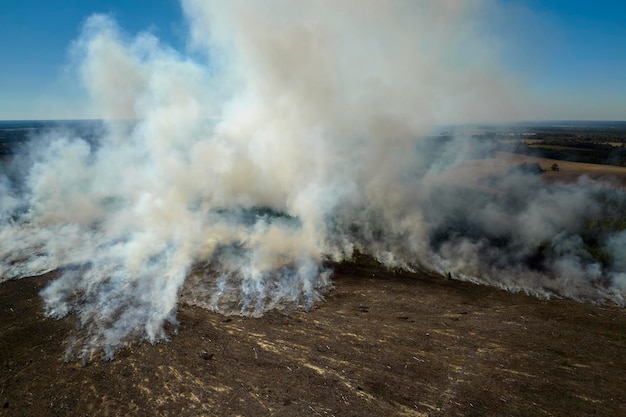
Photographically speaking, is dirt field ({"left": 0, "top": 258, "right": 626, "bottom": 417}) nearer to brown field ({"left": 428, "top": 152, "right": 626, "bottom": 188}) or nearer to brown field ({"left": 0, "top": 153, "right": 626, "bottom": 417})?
brown field ({"left": 0, "top": 153, "right": 626, "bottom": 417})

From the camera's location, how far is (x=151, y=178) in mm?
31984

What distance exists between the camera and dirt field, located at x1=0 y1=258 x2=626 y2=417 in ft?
37.2

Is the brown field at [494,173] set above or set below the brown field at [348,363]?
above

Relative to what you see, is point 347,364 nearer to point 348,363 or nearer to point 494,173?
point 348,363

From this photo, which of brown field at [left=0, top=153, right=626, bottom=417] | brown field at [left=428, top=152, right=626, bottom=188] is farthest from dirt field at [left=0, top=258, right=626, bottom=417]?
brown field at [left=428, top=152, right=626, bottom=188]

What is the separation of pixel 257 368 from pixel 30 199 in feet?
97.2

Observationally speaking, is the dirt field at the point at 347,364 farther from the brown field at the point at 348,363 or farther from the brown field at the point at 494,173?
the brown field at the point at 494,173

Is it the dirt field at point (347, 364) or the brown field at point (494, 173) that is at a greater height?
the brown field at point (494, 173)

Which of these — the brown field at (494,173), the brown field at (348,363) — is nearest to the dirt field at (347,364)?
the brown field at (348,363)

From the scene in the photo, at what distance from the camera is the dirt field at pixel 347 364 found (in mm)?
11328

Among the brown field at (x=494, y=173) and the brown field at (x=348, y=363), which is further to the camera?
the brown field at (x=494, y=173)

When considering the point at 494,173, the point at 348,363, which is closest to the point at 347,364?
the point at 348,363

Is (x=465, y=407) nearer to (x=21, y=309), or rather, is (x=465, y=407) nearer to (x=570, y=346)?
(x=570, y=346)

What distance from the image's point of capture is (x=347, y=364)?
13.1 m
